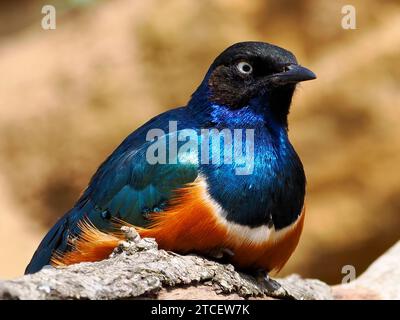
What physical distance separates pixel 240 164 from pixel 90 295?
4.90 feet

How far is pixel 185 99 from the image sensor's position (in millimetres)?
11328

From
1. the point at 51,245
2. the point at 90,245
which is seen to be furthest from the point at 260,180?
the point at 51,245

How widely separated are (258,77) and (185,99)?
Result: 17.5 ft

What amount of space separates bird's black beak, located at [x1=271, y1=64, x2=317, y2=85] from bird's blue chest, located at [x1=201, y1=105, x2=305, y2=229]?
297 millimetres

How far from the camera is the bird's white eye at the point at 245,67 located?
607 centimetres

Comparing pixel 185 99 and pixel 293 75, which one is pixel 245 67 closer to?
pixel 293 75

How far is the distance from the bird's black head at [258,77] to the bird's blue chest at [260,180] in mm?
163

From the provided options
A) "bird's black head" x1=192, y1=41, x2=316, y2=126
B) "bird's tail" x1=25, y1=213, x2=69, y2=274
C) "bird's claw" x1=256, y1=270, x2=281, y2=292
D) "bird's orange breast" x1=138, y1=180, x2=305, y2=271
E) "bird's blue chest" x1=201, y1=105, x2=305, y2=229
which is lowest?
"bird's claw" x1=256, y1=270, x2=281, y2=292

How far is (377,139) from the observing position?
1057 cm

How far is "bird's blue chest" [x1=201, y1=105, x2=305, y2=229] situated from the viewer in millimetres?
5559

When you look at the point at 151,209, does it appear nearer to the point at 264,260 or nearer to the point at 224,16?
the point at 264,260

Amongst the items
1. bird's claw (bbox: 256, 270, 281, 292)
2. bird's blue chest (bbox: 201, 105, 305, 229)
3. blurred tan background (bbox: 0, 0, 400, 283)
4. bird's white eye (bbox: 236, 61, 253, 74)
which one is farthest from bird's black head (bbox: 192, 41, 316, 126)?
blurred tan background (bbox: 0, 0, 400, 283)

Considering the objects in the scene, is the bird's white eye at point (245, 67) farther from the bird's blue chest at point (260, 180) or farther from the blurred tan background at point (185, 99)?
the blurred tan background at point (185, 99)

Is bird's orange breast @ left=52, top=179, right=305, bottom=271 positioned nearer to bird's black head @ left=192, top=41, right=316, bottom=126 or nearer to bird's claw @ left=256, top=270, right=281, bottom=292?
bird's claw @ left=256, top=270, right=281, bottom=292
